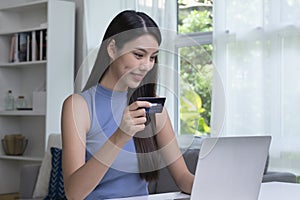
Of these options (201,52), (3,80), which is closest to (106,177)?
(201,52)

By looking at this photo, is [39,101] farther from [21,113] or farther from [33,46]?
A: [33,46]

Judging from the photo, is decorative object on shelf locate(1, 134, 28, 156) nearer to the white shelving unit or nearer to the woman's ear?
the white shelving unit

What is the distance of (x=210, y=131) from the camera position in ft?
4.14

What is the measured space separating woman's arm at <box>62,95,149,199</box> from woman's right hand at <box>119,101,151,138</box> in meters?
0.09

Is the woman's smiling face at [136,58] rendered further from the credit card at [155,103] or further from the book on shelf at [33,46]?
the book on shelf at [33,46]

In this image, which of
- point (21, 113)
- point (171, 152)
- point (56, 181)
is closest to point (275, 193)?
point (171, 152)

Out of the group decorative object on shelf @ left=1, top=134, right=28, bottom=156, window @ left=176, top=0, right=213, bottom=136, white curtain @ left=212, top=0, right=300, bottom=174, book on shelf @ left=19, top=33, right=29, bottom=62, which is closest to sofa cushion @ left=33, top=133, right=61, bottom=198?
decorative object on shelf @ left=1, top=134, right=28, bottom=156

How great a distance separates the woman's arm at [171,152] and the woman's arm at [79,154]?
0.15m

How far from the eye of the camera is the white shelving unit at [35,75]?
459 cm

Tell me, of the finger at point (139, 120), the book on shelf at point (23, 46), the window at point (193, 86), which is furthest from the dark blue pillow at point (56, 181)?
the finger at point (139, 120)

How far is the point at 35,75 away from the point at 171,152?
143 inches

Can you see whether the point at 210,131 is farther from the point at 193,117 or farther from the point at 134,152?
the point at 134,152

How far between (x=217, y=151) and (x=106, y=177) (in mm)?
562

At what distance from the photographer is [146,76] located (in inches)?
53.4
